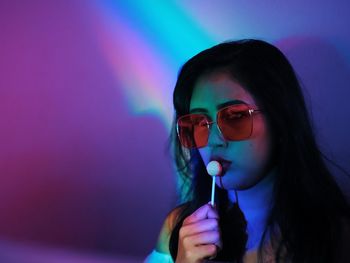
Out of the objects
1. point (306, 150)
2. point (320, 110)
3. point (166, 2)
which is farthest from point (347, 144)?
point (166, 2)

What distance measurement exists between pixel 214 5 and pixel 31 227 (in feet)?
3.02

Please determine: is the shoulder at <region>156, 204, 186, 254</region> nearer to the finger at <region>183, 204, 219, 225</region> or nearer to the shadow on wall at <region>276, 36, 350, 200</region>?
the finger at <region>183, 204, 219, 225</region>

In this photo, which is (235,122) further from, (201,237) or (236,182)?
(201,237)

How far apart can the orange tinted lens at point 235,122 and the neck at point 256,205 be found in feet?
0.44

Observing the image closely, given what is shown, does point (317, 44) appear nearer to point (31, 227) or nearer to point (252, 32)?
point (252, 32)

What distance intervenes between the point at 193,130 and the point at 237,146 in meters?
0.12

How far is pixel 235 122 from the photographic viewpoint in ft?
2.73

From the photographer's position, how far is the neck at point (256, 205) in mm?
902

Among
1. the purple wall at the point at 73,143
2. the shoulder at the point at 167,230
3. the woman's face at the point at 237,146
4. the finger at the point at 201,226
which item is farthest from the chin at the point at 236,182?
the purple wall at the point at 73,143

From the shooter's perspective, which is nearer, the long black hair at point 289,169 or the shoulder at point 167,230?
the long black hair at point 289,169

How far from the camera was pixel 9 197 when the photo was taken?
131 centimetres

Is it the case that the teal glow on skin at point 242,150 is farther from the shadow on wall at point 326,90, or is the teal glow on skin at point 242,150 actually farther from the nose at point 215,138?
the shadow on wall at point 326,90

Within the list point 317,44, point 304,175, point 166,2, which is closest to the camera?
point 304,175

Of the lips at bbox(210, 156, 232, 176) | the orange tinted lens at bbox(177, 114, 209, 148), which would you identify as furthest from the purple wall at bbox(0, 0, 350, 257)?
the lips at bbox(210, 156, 232, 176)
